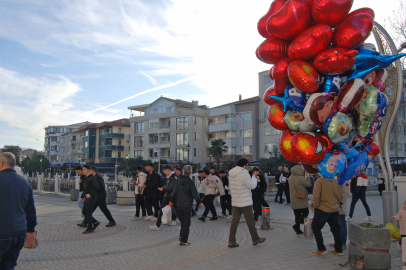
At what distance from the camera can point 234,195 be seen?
7.17 m

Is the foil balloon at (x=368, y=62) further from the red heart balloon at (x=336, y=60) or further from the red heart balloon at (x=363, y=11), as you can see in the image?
the red heart balloon at (x=363, y=11)

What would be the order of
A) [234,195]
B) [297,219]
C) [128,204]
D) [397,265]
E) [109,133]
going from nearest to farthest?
1. [397,265]
2. [234,195]
3. [297,219]
4. [128,204]
5. [109,133]

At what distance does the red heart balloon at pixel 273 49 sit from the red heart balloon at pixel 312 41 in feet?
1.52

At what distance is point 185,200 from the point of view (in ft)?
24.8

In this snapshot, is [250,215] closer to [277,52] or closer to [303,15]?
[277,52]

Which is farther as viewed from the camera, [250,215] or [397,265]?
[250,215]

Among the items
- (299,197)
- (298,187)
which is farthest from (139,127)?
(299,197)

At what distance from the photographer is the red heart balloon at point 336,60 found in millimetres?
5853

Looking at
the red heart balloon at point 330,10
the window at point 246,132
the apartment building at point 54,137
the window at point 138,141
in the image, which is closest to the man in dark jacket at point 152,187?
the red heart balloon at point 330,10

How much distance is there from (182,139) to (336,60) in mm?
51058

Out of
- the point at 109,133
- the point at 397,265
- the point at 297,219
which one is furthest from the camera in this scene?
the point at 109,133

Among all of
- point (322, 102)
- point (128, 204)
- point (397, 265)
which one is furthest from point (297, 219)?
point (128, 204)

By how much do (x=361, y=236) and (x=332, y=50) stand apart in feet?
10.7

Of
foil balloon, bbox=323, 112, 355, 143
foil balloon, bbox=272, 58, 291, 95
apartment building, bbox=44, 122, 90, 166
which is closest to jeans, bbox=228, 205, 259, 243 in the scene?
foil balloon, bbox=323, 112, 355, 143
